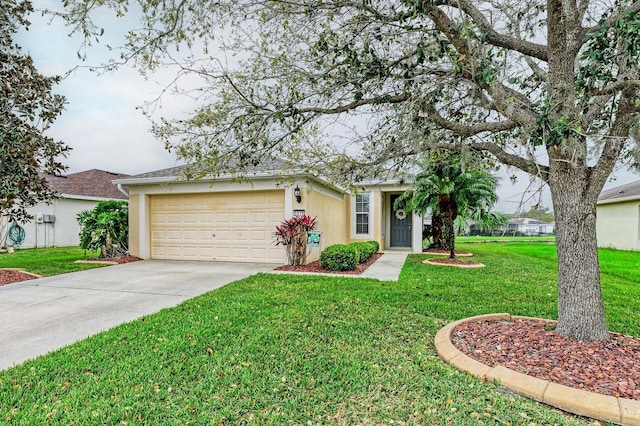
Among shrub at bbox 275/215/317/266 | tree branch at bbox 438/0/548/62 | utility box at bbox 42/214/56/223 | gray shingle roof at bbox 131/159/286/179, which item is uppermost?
tree branch at bbox 438/0/548/62

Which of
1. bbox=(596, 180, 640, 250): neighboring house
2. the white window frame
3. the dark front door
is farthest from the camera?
bbox=(596, 180, 640, 250): neighboring house

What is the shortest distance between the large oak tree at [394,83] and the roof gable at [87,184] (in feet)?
50.6

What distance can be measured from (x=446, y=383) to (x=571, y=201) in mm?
2085

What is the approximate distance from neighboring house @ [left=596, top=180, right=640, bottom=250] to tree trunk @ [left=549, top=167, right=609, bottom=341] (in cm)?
1635

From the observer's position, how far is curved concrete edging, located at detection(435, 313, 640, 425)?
231 cm

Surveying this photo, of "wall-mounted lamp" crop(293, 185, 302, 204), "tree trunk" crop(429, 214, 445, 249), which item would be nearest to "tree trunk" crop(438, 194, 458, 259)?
"tree trunk" crop(429, 214, 445, 249)

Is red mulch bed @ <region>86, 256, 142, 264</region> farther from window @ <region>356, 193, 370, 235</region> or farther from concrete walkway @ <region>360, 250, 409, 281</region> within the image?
window @ <region>356, 193, 370, 235</region>

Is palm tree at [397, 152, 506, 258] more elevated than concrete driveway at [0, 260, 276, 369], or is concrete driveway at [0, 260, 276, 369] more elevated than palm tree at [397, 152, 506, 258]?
palm tree at [397, 152, 506, 258]

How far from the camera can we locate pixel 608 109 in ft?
14.4

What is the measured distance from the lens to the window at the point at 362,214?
14.9 metres

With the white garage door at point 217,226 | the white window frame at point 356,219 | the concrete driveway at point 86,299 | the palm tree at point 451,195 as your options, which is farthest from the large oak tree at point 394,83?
the white window frame at point 356,219

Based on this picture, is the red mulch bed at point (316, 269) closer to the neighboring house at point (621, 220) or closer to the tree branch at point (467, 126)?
the tree branch at point (467, 126)

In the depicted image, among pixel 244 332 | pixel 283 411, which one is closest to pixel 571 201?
pixel 283 411

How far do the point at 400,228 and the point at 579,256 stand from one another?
40.0 feet
